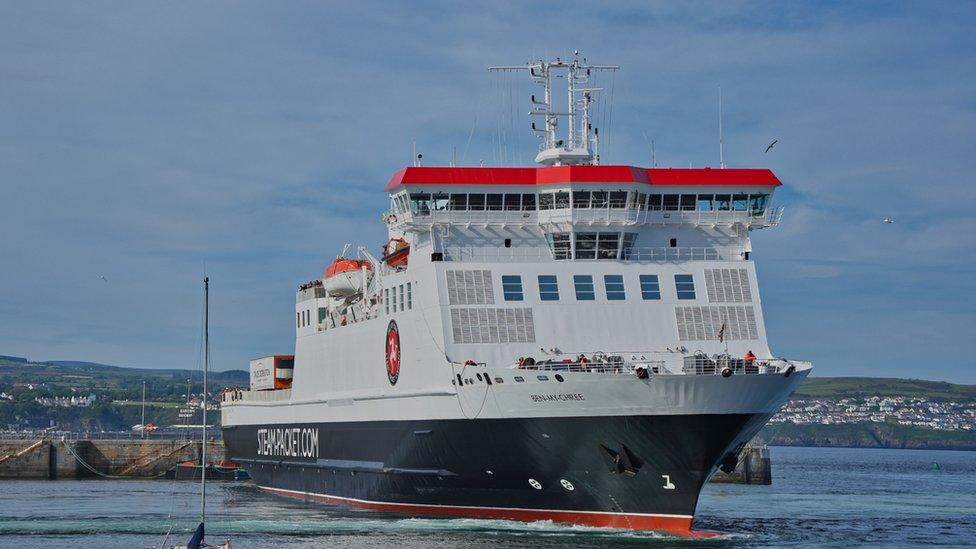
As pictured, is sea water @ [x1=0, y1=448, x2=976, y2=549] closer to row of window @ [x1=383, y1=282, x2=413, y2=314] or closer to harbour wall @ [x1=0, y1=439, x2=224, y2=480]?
row of window @ [x1=383, y1=282, x2=413, y2=314]

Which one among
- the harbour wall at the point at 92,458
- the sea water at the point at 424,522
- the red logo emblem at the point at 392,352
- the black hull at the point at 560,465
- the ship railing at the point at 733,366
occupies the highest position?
the red logo emblem at the point at 392,352

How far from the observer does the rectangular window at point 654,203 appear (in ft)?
128

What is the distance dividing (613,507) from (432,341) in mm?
6976

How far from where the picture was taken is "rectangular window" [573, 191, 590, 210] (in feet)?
125

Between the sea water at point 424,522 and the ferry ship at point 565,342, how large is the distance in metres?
1.24

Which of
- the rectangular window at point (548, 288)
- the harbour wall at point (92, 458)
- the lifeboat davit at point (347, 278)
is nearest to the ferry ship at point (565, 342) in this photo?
the rectangular window at point (548, 288)

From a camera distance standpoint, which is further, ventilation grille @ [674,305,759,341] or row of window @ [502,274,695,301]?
row of window @ [502,274,695,301]

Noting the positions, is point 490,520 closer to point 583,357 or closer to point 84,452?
point 583,357

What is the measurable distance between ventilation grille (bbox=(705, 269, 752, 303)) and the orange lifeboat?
29.7ft

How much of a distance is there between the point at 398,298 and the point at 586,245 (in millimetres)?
5966

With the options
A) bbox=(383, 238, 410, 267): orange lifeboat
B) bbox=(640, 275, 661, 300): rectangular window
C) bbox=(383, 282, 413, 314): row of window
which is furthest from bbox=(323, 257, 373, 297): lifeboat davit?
bbox=(640, 275, 661, 300): rectangular window

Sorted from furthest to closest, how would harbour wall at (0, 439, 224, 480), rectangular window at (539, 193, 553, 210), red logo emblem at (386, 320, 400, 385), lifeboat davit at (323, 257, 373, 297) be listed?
1. harbour wall at (0, 439, 224, 480)
2. lifeboat davit at (323, 257, 373, 297)
3. red logo emblem at (386, 320, 400, 385)
4. rectangular window at (539, 193, 553, 210)

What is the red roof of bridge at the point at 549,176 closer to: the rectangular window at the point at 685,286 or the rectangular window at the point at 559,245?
the rectangular window at the point at 559,245

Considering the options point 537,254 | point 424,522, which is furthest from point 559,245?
point 424,522
